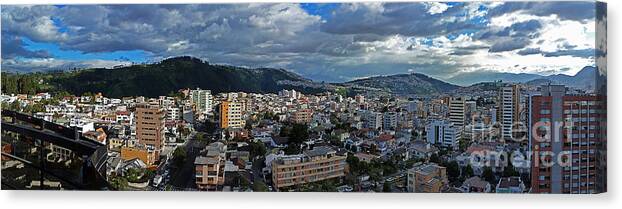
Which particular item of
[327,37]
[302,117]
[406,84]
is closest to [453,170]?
[406,84]

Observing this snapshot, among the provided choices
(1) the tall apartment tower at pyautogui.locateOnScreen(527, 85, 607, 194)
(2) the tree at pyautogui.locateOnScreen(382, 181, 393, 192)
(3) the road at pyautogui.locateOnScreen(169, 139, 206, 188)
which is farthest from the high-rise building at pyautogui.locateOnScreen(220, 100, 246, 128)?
(1) the tall apartment tower at pyautogui.locateOnScreen(527, 85, 607, 194)

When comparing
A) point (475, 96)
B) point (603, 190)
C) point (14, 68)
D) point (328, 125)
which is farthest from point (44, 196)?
point (603, 190)

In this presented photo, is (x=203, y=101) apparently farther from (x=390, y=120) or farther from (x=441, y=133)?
(x=441, y=133)

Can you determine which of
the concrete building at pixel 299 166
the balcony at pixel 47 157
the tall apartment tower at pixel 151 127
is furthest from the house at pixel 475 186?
the balcony at pixel 47 157

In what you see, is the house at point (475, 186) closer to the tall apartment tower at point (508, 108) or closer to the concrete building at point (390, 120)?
the tall apartment tower at point (508, 108)

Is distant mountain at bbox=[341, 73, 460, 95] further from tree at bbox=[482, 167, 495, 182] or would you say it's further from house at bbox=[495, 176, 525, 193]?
house at bbox=[495, 176, 525, 193]
